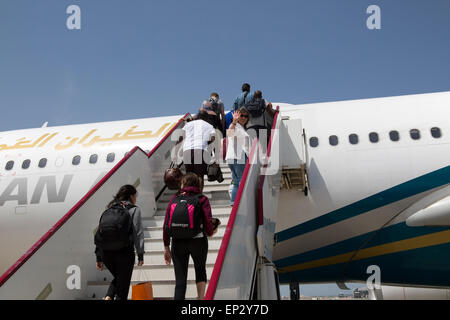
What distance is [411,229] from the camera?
22.7 feet

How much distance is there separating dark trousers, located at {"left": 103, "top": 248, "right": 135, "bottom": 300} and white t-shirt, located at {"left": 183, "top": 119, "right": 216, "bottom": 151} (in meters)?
2.07

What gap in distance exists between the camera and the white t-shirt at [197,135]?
5520mm

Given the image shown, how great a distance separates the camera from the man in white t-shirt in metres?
5.46

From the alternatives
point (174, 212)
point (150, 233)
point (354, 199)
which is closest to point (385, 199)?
point (354, 199)

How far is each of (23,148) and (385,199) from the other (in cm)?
851

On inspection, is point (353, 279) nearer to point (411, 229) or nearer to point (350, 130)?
point (411, 229)

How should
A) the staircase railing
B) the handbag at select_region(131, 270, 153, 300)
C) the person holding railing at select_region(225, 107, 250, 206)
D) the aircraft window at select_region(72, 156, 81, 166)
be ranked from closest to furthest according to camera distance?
the staircase railing → the handbag at select_region(131, 270, 153, 300) → the person holding railing at select_region(225, 107, 250, 206) → the aircraft window at select_region(72, 156, 81, 166)

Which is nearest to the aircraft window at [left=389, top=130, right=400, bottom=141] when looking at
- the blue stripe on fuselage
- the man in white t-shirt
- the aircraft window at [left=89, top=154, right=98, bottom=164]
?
the blue stripe on fuselage

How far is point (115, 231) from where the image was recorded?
12.3ft

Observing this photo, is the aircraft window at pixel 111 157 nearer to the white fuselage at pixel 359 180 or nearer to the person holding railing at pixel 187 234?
the white fuselage at pixel 359 180

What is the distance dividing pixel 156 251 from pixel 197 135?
1731 mm

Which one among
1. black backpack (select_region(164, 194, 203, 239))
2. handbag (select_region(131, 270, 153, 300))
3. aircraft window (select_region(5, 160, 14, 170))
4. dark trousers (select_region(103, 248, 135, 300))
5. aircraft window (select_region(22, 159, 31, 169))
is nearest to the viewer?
black backpack (select_region(164, 194, 203, 239))

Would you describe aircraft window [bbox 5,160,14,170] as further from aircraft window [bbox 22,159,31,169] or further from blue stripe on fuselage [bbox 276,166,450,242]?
blue stripe on fuselage [bbox 276,166,450,242]

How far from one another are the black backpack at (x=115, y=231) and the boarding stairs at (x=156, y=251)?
950 mm
